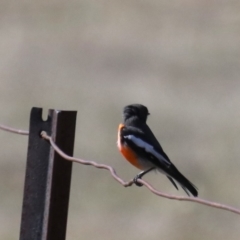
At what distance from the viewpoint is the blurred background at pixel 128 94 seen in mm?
10844

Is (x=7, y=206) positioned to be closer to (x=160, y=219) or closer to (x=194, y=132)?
(x=160, y=219)

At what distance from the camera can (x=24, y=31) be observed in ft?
62.2

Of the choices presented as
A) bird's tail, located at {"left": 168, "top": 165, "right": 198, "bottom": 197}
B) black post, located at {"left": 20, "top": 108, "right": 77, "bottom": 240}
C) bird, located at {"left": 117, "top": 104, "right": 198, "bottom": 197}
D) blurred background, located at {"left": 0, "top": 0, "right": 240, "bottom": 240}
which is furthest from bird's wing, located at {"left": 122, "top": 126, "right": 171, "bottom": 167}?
blurred background, located at {"left": 0, "top": 0, "right": 240, "bottom": 240}

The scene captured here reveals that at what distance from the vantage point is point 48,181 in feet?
13.9

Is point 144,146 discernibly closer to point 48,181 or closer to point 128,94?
point 48,181

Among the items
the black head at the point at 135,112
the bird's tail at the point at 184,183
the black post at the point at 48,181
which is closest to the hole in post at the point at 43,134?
the black post at the point at 48,181

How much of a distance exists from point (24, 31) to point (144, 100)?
5355 mm

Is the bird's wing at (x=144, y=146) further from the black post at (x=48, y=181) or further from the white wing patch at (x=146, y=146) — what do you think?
the black post at (x=48, y=181)

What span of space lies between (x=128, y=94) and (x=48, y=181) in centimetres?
1059

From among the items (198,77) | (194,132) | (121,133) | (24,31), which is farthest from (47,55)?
(121,133)

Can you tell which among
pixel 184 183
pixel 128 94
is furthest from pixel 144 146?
pixel 128 94

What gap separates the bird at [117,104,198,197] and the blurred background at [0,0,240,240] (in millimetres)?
4580

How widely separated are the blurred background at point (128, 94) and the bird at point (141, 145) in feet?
15.0

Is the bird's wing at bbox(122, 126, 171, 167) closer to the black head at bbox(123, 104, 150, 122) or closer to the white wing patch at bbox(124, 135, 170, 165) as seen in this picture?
the white wing patch at bbox(124, 135, 170, 165)
